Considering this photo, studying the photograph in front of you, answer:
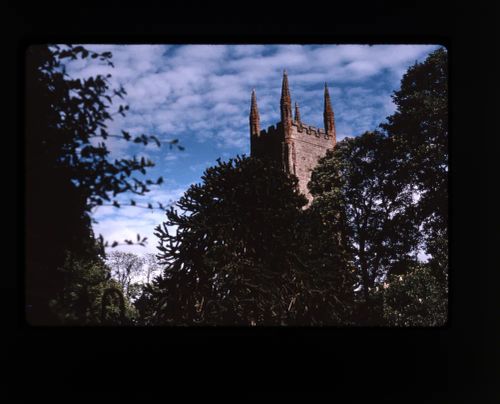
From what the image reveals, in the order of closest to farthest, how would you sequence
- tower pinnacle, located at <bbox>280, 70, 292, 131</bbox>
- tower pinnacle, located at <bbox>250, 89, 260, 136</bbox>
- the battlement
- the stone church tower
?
the stone church tower, tower pinnacle, located at <bbox>280, 70, 292, 131</bbox>, the battlement, tower pinnacle, located at <bbox>250, 89, 260, 136</bbox>

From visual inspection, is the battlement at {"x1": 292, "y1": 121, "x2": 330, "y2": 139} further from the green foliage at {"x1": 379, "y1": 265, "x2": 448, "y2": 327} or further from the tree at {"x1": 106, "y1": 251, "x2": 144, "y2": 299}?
the tree at {"x1": 106, "y1": 251, "x2": 144, "y2": 299}

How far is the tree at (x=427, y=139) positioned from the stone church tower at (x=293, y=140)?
47.8 ft

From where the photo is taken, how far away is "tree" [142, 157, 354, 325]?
9836mm

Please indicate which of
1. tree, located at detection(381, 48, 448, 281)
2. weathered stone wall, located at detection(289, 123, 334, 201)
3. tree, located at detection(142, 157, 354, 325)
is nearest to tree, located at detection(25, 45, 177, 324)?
tree, located at detection(381, 48, 448, 281)

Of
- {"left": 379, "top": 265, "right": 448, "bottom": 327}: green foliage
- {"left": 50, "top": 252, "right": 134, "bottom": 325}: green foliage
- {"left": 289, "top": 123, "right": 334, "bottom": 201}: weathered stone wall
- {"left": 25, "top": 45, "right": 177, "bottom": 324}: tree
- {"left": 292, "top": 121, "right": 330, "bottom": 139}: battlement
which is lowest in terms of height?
{"left": 379, "top": 265, "right": 448, "bottom": 327}: green foliage

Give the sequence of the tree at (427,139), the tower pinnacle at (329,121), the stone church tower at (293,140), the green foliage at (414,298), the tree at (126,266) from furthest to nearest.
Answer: the tower pinnacle at (329,121) < the stone church tower at (293,140) < the green foliage at (414,298) < the tree at (427,139) < the tree at (126,266)

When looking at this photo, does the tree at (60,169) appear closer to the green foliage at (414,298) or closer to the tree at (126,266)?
the tree at (126,266)

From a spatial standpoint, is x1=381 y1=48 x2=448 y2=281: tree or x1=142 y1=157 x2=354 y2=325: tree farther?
x1=142 y1=157 x2=354 y2=325: tree

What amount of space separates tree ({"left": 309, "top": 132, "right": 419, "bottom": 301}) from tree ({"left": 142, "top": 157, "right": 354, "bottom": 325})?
1030 millimetres

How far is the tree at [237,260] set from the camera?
984cm

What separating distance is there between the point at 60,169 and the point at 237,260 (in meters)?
8.09

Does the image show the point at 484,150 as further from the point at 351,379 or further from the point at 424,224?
the point at 424,224

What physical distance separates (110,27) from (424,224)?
6043 mm

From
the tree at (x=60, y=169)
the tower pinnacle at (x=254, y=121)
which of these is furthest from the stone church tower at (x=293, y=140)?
the tree at (x=60, y=169)
